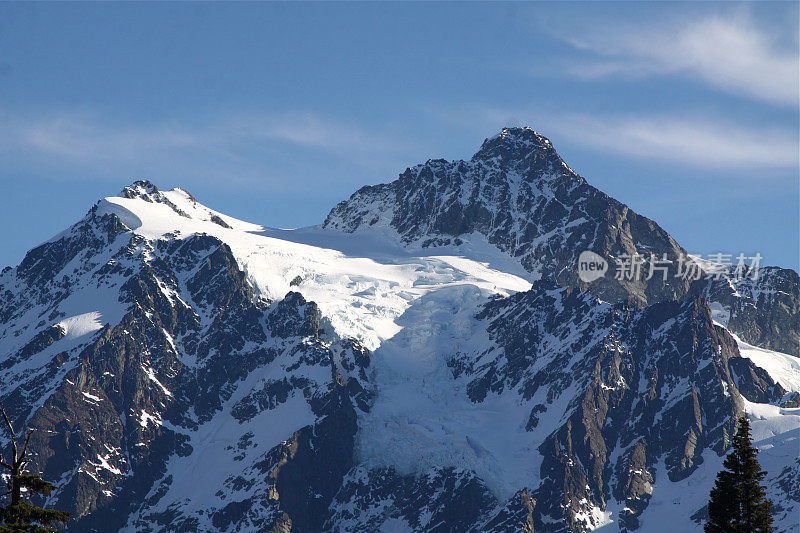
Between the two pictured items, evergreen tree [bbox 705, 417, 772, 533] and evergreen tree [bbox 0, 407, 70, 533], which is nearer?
evergreen tree [bbox 0, 407, 70, 533]

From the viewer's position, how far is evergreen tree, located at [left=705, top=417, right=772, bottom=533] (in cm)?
8069

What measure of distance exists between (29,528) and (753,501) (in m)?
44.5

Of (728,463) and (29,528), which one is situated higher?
(728,463)

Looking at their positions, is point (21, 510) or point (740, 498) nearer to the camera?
point (21, 510)

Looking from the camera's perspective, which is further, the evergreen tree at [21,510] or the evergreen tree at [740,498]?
the evergreen tree at [740,498]

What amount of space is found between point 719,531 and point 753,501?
2930 mm

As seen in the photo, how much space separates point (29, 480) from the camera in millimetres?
63062

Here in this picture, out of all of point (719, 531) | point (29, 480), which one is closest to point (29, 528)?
point (29, 480)

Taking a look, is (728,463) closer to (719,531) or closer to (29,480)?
(719,531)

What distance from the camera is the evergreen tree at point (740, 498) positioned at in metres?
80.7

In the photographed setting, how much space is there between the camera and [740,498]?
81.2 m

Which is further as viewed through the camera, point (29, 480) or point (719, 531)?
point (719, 531)

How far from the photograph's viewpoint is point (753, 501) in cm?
8112

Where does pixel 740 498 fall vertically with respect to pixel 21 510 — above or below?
above
